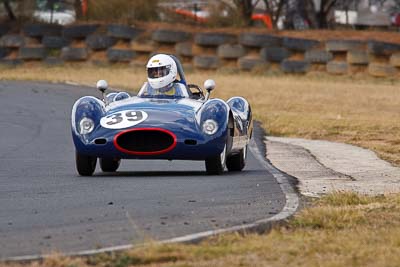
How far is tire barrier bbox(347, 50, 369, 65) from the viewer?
35.8m

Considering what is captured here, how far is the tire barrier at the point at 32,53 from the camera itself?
131ft

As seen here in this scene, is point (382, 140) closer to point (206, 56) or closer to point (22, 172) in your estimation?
point (22, 172)

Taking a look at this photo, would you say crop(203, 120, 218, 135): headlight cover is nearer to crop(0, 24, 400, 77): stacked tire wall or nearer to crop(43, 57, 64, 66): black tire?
crop(0, 24, 400, 77): stacked tire wall

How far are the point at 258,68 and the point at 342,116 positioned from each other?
13.0 metres

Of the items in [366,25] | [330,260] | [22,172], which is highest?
[330,260]

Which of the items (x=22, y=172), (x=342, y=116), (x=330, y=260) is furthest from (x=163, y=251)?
(x=342, y=116)

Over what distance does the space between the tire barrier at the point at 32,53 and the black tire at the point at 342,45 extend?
9.62 m

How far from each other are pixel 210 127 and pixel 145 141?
0.70m

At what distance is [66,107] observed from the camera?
25.9 meters

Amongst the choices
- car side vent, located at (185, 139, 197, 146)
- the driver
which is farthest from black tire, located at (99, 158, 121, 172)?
car side vent, located at (185, 139, 197, 146)

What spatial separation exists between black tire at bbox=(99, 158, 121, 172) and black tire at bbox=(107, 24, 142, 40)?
25.7 meters

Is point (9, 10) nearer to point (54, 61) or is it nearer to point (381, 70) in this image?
point (54, 61)

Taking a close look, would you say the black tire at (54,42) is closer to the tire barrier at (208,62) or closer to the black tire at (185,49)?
the black tire at (185,49)

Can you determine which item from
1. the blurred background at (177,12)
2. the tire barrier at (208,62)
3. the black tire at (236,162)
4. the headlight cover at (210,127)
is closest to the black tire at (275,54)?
the tire barrier at (208,62)
